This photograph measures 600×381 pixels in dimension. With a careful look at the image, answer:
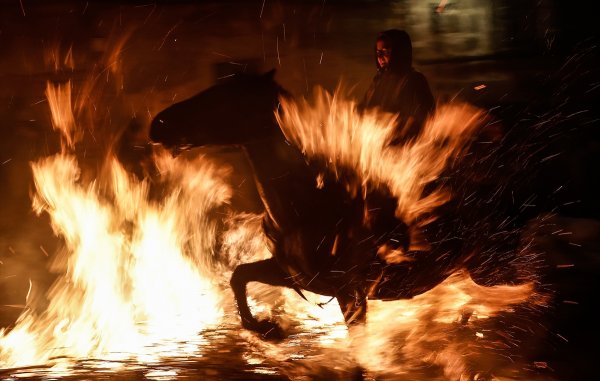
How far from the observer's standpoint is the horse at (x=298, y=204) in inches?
166

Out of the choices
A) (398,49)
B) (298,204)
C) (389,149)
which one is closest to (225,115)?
(298,204)

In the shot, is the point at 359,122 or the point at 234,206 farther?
the point at 234,206

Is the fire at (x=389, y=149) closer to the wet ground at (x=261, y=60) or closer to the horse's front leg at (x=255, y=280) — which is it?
the horse's front leg at (x=255, y=280)

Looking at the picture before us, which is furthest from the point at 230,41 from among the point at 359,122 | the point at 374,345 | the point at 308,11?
the point at 374,345

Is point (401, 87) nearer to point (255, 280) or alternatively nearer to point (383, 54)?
point (383, 54)

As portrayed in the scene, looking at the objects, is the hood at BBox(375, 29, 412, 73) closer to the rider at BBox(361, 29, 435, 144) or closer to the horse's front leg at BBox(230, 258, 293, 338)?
the rider at BBox(361, 29, 435, 144)

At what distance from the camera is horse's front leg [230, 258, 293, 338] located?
455 cm

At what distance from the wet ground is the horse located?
182 cm

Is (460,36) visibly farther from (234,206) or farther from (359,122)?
(234,206)

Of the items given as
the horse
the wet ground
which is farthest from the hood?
the wet ground

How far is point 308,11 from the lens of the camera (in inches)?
248

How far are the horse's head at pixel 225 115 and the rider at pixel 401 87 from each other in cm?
82

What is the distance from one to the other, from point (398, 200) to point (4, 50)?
4333 millimetres

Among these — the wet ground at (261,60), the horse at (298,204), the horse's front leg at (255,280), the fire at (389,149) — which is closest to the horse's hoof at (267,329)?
the horse's front leg at (255,280)
